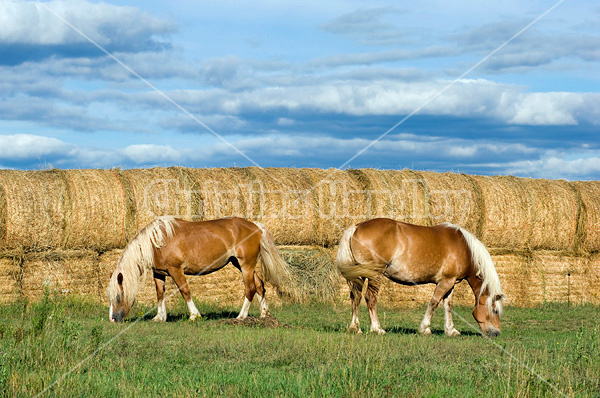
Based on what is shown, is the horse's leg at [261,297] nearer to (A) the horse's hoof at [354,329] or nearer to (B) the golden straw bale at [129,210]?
(A) the horse's hoof at [354,329]

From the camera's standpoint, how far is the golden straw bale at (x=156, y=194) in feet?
44.6

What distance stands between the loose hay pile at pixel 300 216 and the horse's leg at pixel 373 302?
12.8 ft

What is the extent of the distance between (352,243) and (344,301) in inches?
170

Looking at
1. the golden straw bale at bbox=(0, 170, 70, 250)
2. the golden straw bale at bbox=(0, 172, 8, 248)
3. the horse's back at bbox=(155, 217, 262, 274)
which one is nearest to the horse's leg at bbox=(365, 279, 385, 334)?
the horse's back at bbox=(155, 217, 262, 274)

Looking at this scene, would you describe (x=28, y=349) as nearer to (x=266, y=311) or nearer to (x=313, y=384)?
(x=313, y=384)

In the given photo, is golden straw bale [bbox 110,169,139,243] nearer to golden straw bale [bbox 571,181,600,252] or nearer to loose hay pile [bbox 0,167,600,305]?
loose hay pile [bbox 0,167,600,305]

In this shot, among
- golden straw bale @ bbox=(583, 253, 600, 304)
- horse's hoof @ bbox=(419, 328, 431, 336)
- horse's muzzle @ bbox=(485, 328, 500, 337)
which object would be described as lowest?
golden straw bale @ bbox=(583, 253, 600, 304)

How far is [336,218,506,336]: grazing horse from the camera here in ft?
34.3

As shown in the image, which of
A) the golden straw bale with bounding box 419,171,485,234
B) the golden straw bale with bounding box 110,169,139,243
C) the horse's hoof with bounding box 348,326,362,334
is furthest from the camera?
the golden straw bale with bounding box 419,171,485,234

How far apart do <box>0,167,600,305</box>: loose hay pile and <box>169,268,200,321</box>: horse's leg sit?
1.93 m

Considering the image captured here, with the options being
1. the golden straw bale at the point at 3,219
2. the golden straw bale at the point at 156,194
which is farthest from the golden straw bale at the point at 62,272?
the golden straw bale at the point at 156,194

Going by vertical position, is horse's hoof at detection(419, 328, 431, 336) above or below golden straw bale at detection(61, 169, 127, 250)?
below

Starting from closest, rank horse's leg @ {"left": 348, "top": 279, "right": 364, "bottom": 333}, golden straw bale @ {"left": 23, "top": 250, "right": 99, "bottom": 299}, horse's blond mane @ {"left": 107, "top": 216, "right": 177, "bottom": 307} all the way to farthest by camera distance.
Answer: horse's leg @ {"left": 348, "top": 279, "right": 364, "bottom": 333}, horse's blond mane @ {"left": 107, "top": 216, "right": 177, "bottom": 307}, golden straw bale @ {"left": 23, "top": 250, "right": 99, "bottom": 299}

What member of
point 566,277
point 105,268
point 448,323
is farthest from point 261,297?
point 566,277
